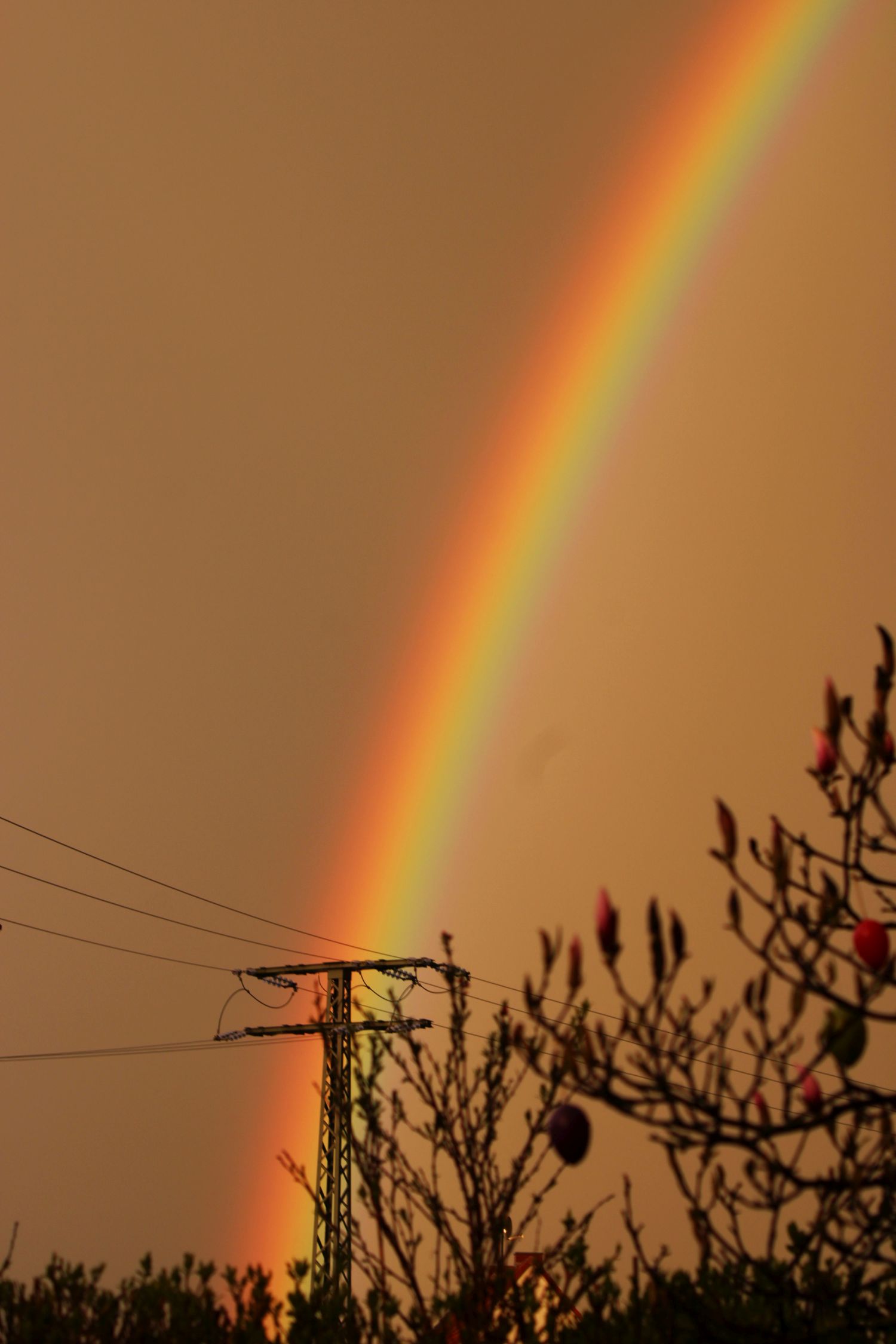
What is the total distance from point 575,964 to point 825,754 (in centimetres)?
65

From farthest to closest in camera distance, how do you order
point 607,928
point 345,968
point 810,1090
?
point 345,968 → point 810,1090 → point 607,928

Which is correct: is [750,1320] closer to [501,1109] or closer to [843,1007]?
[501,1109]

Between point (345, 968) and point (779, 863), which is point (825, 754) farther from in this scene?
point (345, 968)

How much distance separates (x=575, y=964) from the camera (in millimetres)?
1751

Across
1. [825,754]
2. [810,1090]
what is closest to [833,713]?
[825,754]

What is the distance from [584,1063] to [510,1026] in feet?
7.05

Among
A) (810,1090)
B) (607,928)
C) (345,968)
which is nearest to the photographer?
(607,928)

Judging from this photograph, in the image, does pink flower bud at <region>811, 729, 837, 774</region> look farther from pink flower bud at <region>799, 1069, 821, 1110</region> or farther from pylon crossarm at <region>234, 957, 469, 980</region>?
pylon crossarm at <region>234, 957, 469, 980</region>

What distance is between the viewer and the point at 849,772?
2.08m

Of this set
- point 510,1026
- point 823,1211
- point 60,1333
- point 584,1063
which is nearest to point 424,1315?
point 510,1026

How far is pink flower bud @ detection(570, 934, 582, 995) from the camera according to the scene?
172cm

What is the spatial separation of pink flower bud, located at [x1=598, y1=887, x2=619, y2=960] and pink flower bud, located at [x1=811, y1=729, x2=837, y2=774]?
2.18ft

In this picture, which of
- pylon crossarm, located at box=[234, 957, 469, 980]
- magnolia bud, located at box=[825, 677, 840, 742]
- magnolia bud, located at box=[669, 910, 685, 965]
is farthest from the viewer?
pylon crossarm, located at box=[234, 957, 469, 980]

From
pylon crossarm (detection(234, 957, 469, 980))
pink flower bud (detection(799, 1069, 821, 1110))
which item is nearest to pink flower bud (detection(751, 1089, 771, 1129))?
pink flower bud (detection(799, 1069, 821, 1110))
